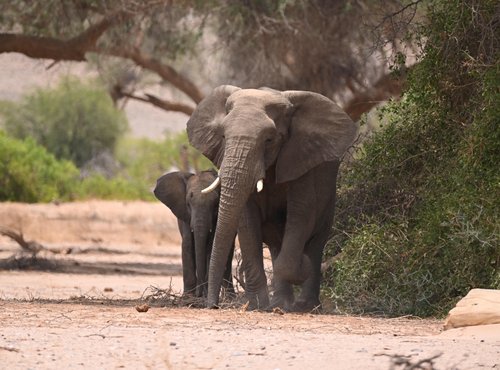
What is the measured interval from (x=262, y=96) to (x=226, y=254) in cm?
143

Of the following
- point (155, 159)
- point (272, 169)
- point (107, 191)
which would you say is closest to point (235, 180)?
point (272, 169)

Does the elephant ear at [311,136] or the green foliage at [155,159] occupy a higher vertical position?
the green foliage at [155,159]

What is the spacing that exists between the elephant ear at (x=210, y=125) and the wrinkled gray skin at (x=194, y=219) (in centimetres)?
117

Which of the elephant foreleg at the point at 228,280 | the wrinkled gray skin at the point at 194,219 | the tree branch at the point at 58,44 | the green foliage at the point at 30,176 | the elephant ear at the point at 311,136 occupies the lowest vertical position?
the elephant foreleg at the point at 228,280

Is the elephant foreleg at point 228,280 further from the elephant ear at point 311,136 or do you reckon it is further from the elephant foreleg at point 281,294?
the elephant ear at point 311,136

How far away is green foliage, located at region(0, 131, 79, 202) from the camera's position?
31.5 meters

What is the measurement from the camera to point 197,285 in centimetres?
1359

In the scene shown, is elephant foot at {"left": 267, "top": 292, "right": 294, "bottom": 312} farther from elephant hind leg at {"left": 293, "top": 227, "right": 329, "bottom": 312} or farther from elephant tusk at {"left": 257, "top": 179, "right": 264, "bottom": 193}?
elephant tusk at {"left": 257, "top": 179, "right": 264, "bottom": 193}

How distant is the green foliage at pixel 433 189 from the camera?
11891mm

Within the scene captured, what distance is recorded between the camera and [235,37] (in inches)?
950

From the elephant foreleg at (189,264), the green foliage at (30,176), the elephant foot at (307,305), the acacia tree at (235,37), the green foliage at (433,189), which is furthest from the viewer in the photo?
the green foliage at (30,176)

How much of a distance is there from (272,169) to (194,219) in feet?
5.26

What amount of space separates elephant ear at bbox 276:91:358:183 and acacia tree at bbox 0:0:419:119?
7230mm

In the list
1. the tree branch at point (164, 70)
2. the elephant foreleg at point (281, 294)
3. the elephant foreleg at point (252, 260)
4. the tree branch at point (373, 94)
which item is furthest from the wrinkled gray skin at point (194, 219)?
the tree branch at point (164, 70)
